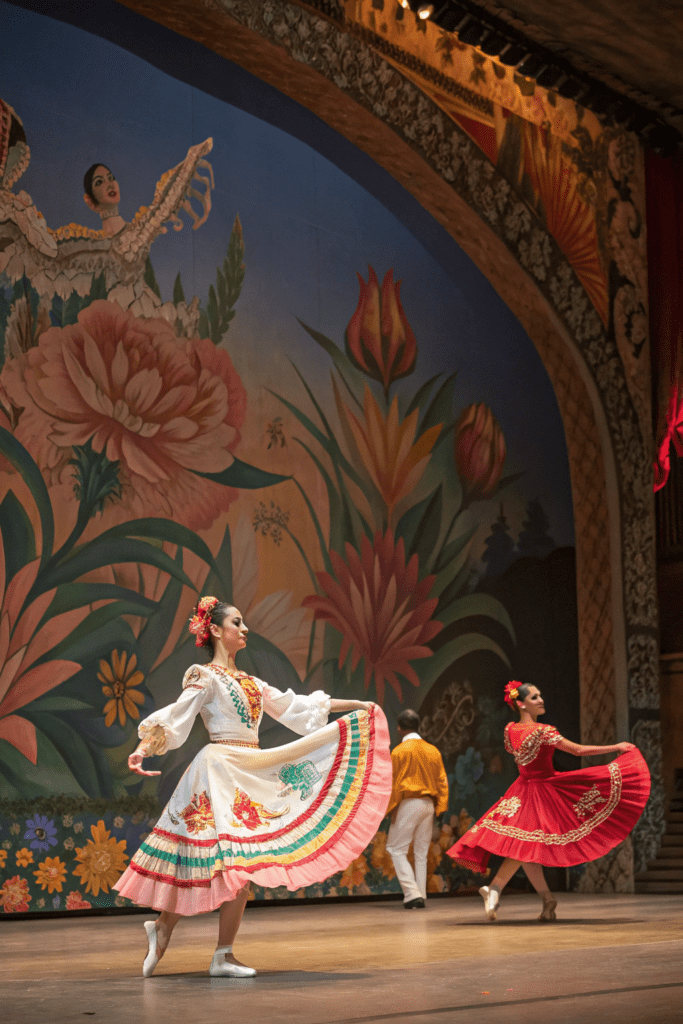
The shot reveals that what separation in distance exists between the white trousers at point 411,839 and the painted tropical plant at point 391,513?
3.99 feet

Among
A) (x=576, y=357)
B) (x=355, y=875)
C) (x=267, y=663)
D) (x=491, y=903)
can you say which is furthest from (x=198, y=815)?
(x=576, y=357)

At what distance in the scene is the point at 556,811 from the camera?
7207mm

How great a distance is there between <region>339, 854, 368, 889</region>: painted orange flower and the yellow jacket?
823mm

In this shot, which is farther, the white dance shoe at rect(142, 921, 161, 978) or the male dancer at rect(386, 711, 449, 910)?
the male dancer at rect(386, 711, 449, 910)

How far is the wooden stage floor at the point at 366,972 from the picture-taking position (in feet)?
11.5

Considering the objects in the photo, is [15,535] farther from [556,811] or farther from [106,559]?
[556,811]

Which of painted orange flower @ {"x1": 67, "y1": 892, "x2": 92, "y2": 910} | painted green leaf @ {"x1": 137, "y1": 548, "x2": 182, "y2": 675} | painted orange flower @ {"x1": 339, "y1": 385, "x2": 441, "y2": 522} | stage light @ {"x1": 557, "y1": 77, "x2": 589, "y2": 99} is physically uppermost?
stage light @ {"x1": 557, "y1": 77, "x2": 589, "y2": 99}

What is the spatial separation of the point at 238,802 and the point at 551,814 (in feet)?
10.0

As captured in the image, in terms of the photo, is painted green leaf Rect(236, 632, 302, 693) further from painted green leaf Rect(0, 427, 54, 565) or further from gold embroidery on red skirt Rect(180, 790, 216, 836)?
gold embroidery on red skirt Rect(180, 790, 216, 836)

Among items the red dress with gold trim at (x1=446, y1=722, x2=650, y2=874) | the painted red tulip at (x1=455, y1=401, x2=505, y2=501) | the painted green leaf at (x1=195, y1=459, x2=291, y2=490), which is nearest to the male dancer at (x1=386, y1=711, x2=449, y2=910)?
the red dress with gold trim at (x1=446, y1=722, x2=650, y2=874)

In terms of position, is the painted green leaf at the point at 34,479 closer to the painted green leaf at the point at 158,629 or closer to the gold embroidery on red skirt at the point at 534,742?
the painted green leaf at the point at 158,629

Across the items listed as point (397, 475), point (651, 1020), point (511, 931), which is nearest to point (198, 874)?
point (651, 1020)

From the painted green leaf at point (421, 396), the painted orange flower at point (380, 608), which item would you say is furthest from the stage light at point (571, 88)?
the painted orange flower at point (380, 608)

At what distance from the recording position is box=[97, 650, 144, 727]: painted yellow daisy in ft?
27.1
